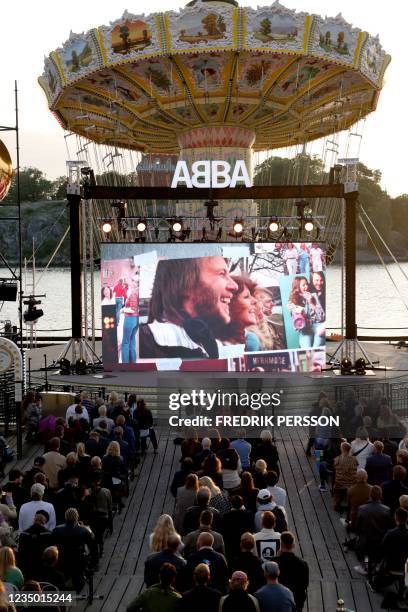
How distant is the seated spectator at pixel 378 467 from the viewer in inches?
484

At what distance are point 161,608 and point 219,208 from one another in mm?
24194

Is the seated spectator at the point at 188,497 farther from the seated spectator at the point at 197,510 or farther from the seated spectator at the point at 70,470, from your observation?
the seated spectator at the point at 70,470

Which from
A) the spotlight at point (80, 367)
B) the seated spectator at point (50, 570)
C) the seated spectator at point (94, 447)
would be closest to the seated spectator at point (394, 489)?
the seated spectator at point (50, 570)

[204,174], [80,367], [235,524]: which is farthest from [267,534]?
[204,174]

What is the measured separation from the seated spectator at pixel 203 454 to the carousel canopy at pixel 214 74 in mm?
14926

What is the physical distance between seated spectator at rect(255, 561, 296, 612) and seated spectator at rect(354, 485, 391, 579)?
2942mm

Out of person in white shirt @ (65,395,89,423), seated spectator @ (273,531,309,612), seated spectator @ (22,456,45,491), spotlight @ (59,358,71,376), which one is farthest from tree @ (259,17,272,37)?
seated spectator @ (273,531,309,612)

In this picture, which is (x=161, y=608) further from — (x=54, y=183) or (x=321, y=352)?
(x=54, y=183)

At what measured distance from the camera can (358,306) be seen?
332 feet

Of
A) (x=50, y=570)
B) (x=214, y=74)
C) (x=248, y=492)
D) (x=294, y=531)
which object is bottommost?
(x=294, y=531)

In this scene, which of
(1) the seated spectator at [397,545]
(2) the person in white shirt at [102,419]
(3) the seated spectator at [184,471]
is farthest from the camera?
(2) the person in white shirt at [102,419]

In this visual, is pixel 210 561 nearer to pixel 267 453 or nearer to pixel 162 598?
pixel 162 598

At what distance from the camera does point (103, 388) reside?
69.4 feet

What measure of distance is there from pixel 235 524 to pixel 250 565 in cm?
142
